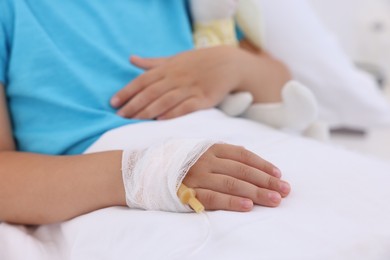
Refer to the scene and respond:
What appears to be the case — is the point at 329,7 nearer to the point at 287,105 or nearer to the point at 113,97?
the point at 287,105

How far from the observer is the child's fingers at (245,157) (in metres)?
0.67

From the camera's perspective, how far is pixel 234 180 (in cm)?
65

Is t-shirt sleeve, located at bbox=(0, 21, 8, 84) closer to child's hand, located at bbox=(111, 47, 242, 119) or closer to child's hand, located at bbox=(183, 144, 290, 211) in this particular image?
child's hand, located at bbox=(111, 47, 242, 119)

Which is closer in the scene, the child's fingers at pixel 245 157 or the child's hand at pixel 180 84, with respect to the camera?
the child's fingers at pixel 245 157

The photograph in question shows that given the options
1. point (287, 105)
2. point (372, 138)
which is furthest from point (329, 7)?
point (287, 105)

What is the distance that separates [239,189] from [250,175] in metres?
0.03

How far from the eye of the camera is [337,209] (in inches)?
23.9

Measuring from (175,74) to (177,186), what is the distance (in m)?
0.32

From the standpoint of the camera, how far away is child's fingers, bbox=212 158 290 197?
65 centimetres

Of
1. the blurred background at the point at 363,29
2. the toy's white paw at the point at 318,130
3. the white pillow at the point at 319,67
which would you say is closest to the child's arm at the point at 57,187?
the toy's white paw at the point at 318,130

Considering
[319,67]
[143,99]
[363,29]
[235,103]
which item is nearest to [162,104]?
[143,99]

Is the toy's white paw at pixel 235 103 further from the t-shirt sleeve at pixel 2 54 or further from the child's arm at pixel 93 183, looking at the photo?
the t-shirt sleeve at pixel 2 54

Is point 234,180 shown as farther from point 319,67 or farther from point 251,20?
point 319,67

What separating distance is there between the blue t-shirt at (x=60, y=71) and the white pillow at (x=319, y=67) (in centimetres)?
55
